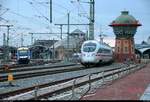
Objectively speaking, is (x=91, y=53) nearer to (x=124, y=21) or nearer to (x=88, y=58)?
(x=88, y=58)

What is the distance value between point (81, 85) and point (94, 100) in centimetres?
910

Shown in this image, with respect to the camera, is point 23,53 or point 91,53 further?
point 23,53

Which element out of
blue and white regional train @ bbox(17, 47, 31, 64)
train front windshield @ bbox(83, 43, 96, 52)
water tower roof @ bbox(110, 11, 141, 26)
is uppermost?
water tower roof @ bbox(110, 11, 141, 26)

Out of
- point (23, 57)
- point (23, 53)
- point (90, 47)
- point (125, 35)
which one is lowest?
point (23, 57)

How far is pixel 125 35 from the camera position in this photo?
114 metres

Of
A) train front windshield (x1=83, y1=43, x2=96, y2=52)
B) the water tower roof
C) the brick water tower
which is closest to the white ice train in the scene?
train front windshield (x1=83, y1=43, x2=96, y2=52)

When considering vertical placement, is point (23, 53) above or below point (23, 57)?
above

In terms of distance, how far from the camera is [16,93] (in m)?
22.8

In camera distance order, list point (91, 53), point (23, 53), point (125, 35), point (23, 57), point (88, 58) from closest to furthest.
Answer: 1. point (91, 53)
2. point (88, 58)
3. point (23, 57)
4. point (23, 53)
5. point (125, 35)

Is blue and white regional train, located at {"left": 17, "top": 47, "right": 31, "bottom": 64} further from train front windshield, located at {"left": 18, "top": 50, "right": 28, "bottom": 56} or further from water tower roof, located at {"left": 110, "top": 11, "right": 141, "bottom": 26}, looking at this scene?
water tower roof, located at {"left": 110, "top": 11, "right": 141, "bottom": 26}

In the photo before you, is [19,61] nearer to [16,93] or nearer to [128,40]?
[128,40]

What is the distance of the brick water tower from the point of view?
113 m

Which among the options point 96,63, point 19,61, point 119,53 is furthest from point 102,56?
point 119,53

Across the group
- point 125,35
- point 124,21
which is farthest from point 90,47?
point 124,21
